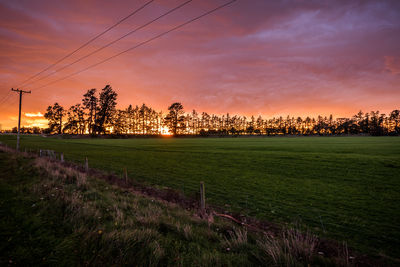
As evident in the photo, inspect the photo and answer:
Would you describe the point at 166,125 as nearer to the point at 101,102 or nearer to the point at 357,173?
the point at 101,102

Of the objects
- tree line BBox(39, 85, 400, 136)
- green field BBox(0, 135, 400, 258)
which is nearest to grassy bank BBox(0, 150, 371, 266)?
green field BBox(0, 135, 400, 258)

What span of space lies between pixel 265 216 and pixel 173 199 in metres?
5.03

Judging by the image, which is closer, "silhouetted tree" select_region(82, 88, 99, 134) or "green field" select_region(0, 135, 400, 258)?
"green field" select_region(0, 135, 400, 258)

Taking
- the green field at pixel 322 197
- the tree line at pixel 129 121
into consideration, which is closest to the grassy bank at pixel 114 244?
the green field at pixel 322 197

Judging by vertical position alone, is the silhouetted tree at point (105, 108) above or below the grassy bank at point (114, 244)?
above

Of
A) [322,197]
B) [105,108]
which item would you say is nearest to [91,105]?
[105,108]

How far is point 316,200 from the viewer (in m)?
11.2

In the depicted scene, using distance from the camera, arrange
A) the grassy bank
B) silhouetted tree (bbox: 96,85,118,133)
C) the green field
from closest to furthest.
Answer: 1. the grassy bank
2. the green field
3. silhouetted tree (bbox: 96,85,118,133)

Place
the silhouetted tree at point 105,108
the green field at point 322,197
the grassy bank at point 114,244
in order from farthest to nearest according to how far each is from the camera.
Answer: the silhouetted tree at point 105,108
the green field at point 322,197
the grassy bank at point 114,244

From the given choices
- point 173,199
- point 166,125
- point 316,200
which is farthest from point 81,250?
point 166,125

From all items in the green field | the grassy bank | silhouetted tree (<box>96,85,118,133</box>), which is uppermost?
silhouetted tree (<box>96,85,118,133</box>)

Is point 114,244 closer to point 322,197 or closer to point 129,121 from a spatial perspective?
point 322,197

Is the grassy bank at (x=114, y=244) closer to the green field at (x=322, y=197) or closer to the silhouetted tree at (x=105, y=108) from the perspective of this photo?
the green field at (x=322, y=197)

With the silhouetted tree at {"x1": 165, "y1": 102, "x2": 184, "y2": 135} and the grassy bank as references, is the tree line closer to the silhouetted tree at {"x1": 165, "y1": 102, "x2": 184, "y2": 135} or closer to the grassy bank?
the silhouetted tree at {"x1": 165, "y1": 102, "x2": 184, "y2": 135}
